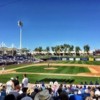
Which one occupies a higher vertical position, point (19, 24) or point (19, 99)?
point (19, 24)

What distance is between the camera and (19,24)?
124 metres

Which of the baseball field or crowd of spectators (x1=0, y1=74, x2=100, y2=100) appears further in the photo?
the baseball field

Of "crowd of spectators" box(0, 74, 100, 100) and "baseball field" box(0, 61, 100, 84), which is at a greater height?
"crowd of spectators" box(0, 74, 100, 100)

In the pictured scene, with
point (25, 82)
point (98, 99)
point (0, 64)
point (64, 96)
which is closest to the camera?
point (64, 96)

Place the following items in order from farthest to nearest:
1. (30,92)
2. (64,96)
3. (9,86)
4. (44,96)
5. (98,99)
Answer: (9,86), (98,99), (30,92), (64,96), (44,96)

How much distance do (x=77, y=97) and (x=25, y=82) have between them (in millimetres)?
10300

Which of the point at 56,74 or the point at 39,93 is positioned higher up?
the point at 39,93

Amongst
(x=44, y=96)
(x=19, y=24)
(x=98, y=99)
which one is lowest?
(x=98, y=99)

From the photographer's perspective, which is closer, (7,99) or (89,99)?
(7,99)

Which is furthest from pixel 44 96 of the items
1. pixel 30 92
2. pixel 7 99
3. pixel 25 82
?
pixel 25 82

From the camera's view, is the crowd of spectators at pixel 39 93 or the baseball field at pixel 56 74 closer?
the crowd of spectators at pixel 39 93

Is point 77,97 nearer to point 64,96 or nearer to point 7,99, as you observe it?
point 64,96

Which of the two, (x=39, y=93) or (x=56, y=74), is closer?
(x=39, y=93)

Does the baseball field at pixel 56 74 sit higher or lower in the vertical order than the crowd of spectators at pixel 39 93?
lower
